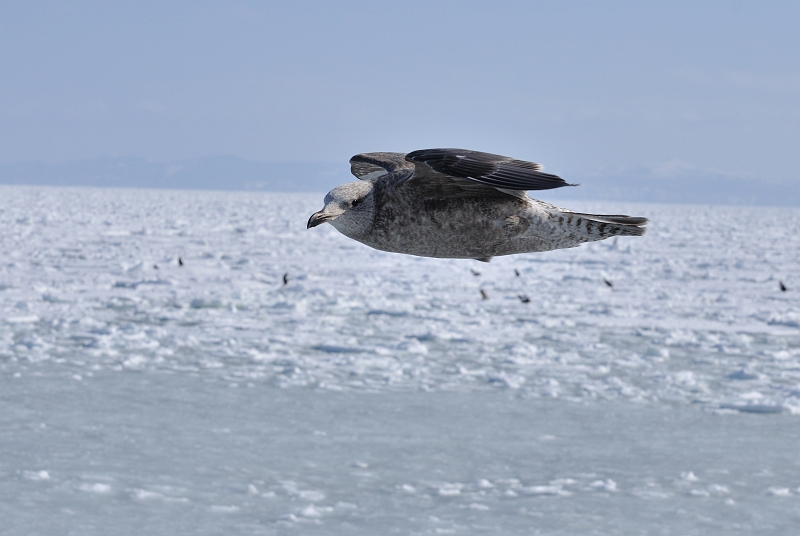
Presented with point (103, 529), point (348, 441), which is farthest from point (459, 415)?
point (103, 529)

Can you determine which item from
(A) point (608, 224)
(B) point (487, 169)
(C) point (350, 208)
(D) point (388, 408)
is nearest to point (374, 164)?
(C) point (350, 208)

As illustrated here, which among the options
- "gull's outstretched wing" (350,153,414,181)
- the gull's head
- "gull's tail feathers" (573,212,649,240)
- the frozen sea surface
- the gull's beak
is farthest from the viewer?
the frozen sea surface

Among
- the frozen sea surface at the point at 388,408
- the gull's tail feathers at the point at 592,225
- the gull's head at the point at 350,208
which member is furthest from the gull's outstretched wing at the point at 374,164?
the frozen sea surface at the point at 388,408

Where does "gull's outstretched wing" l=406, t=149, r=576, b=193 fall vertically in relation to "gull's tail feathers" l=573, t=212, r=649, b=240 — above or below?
above

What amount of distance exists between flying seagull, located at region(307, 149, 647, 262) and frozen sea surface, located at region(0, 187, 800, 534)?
969 centimetres

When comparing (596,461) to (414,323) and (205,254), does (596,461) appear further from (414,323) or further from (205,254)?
(205,254)

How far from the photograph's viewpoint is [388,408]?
1636 cm

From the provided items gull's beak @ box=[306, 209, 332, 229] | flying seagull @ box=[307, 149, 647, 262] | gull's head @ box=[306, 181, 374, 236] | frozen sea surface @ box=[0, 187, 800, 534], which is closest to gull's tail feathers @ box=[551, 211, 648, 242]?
flying seagull @ box=[307, 149, 647, 262]

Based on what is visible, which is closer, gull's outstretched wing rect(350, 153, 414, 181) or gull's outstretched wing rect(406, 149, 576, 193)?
gull's outstretched wing rect(406, 149, 576, 193)

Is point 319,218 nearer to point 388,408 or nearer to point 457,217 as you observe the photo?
point 457,217

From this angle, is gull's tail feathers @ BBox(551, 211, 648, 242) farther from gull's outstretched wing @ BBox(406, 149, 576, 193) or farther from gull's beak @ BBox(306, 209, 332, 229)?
gull's beak @ BBox(306, 209, 332, 229)

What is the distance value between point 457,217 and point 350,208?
394mm

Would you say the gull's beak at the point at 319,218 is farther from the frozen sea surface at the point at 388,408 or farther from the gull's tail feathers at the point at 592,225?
the frozen sea surface at the point at 388,408

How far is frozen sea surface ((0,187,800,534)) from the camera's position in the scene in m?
13.0
